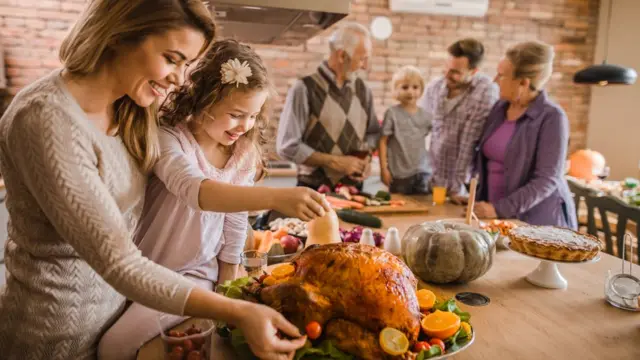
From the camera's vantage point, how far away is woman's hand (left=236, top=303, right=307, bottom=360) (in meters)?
0.79

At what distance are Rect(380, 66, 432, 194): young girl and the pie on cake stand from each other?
1696 millimetres

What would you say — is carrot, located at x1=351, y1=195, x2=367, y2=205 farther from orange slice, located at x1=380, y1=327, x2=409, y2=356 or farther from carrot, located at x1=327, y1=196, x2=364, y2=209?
orange slice, located at x1=380, y1=327, x2=409, y2=356

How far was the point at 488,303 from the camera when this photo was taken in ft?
3.92

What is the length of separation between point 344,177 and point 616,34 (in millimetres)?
4053

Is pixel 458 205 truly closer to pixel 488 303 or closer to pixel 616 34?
pixel 488 303

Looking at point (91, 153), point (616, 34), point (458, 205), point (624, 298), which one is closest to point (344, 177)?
point (458, 205)

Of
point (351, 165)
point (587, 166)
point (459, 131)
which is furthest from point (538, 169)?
point (587, 166)

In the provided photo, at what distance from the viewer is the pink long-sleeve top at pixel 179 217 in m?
1.15

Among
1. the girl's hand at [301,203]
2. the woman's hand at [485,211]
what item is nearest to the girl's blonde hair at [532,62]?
the woman's hand at [485,211]

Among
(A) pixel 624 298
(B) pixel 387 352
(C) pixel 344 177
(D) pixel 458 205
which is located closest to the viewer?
(B) pixel 387 352

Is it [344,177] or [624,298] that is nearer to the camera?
[624,298]

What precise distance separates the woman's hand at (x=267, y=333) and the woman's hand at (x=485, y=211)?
1.53m

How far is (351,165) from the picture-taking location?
2732 mm

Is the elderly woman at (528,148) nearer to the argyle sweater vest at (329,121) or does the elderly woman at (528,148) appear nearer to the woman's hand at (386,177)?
the woman's hand at (386,177)
